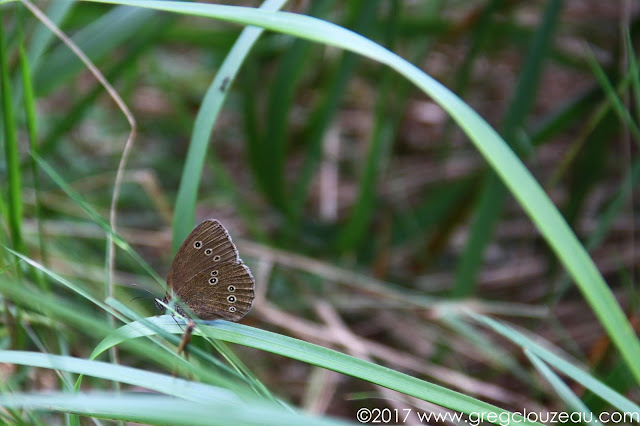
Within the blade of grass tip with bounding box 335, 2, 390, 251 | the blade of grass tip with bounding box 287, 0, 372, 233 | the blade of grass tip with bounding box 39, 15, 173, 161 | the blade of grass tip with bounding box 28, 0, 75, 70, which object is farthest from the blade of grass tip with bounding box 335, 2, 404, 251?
the blade of grass tip with bounding box 28, 0, 75, 70

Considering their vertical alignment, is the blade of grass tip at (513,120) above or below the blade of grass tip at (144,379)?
above

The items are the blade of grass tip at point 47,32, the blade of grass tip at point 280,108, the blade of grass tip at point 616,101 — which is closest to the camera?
the blade of grass tip at point 616,101

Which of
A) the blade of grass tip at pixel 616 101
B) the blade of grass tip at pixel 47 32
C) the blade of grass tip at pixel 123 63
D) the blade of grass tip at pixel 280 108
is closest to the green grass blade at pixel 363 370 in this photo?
the blade of grass tip at pixel 616 101

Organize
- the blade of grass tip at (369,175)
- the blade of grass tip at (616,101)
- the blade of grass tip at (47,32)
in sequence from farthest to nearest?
1. the blade of grass tip at (369,175)
2. the blade of grass tip at (47,32)
3. the blade of grass tip at (616,101)

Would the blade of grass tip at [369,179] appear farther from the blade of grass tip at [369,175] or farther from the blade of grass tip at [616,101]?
the blade of grass tip at [616,101]

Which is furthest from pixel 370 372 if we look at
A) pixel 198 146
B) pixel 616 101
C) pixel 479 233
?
pixel 479 233

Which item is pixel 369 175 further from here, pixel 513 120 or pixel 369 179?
pixel 513 120

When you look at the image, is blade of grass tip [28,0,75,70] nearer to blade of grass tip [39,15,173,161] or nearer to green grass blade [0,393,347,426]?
blade of grass tip [39,15,173,161]
